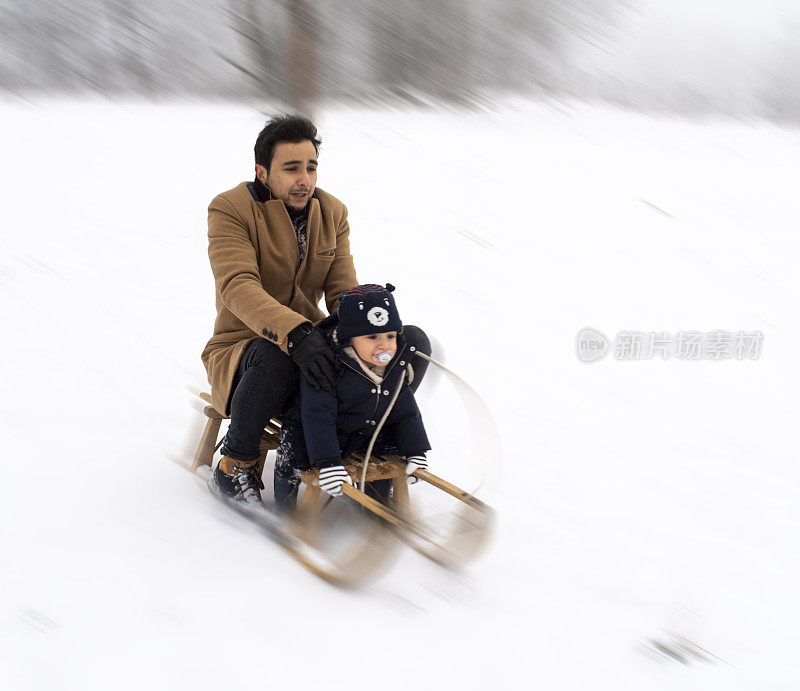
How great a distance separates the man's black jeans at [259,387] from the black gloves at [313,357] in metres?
0.10

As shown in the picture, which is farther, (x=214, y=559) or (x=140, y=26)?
(x=140, y=26)

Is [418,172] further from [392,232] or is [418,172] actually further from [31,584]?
[31,584]

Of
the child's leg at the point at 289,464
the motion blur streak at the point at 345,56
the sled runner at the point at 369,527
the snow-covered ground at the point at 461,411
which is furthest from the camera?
the motion blur streak at the point at 345,56

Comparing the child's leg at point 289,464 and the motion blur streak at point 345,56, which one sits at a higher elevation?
the motion blur streak at point 345,56

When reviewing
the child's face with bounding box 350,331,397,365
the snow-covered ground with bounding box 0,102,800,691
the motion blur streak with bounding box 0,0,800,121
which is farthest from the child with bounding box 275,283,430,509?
the motion blur streak with bounding box 0,0,800,121

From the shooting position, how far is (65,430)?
114 inches

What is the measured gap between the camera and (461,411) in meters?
3.51

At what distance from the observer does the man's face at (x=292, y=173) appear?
2.29 meters

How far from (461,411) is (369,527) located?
155 centimetres

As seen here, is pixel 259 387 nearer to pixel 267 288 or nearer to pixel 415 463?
pixel 267 288

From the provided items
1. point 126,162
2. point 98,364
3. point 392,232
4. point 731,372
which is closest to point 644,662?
point 731,372

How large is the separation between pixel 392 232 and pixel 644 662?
4291 mm

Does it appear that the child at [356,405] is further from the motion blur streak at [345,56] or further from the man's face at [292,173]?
the motion blur streak at [345,56]

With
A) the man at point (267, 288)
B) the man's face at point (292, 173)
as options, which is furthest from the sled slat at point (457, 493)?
the man's face at point (292, 173)
